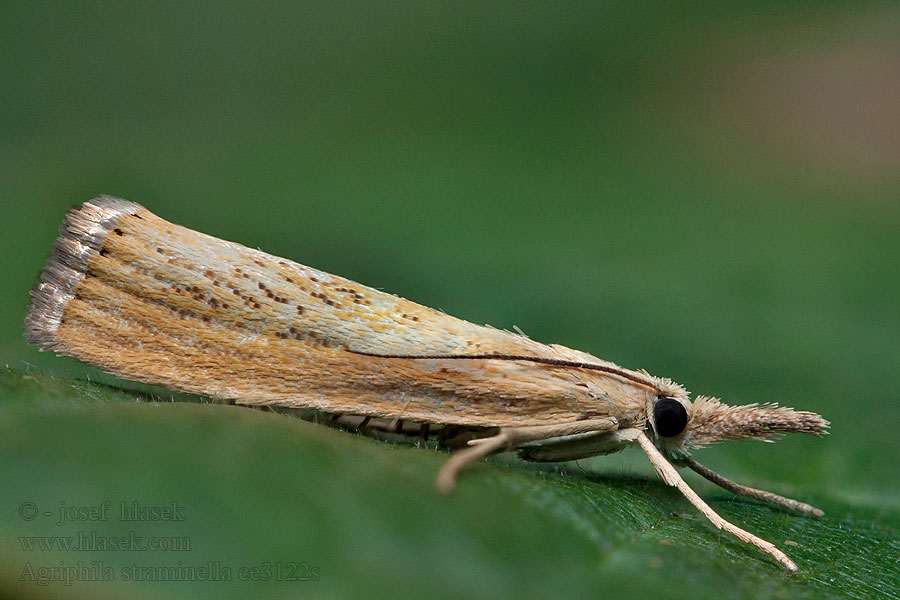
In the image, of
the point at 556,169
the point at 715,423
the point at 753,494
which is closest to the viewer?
the point at 715,423

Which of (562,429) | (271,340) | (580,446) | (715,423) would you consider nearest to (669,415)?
(715,423)

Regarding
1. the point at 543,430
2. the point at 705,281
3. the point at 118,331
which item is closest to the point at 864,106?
the point at 705,281

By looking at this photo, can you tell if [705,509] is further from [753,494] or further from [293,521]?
[293,521]

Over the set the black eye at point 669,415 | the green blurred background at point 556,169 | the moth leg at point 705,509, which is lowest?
the moth leg at point 705,509

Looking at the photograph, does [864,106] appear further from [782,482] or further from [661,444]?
[661,444]

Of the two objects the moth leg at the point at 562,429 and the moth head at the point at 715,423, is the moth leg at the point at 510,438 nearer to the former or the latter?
the moth leg at the point at 562,429

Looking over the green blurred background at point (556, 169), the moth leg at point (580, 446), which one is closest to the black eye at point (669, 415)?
the moth leg at point (580, 446)

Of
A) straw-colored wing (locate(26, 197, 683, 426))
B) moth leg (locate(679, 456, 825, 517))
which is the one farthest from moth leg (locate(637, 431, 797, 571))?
straw-colored wing (locate(26, 197, 683, 426))
